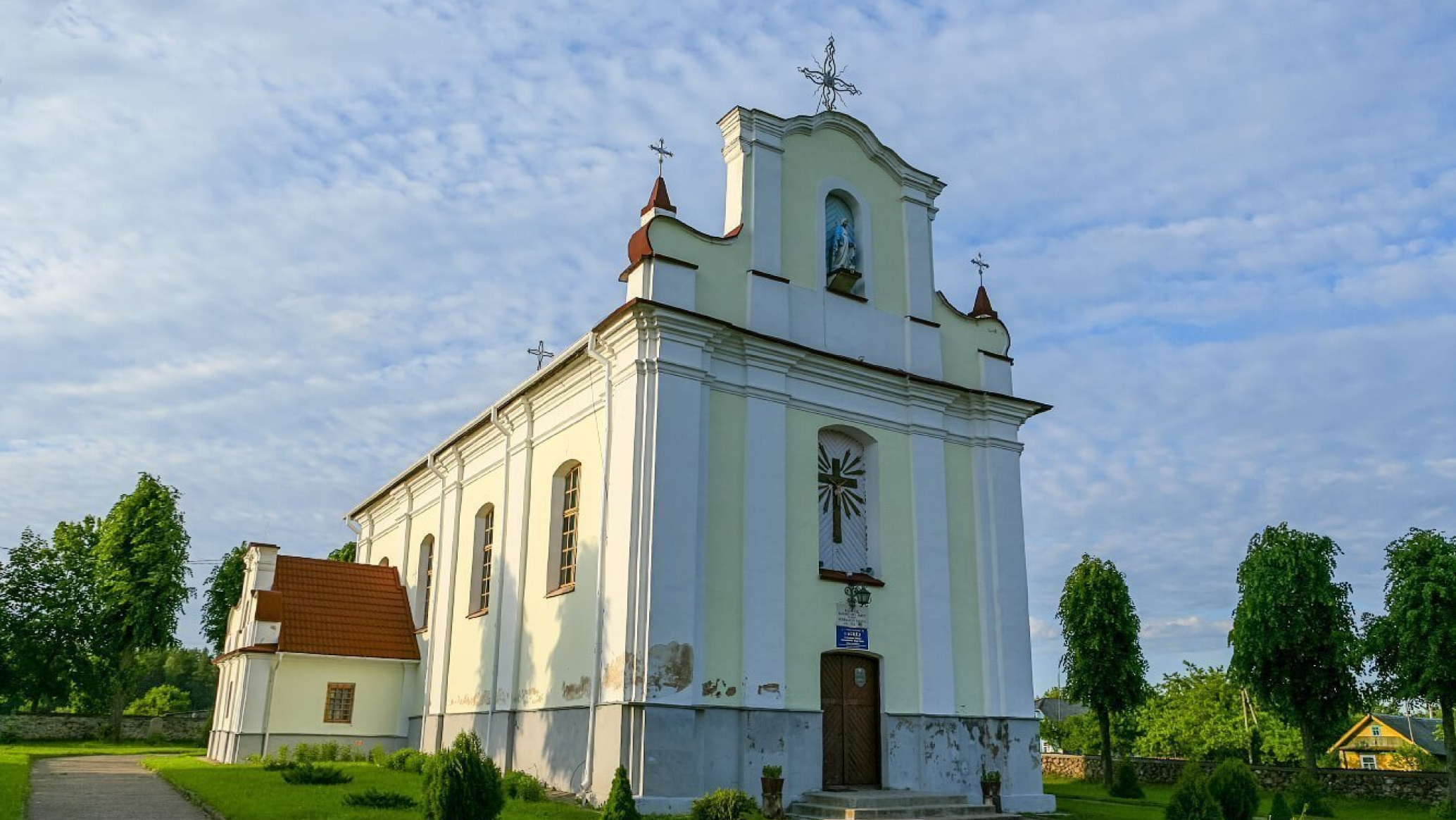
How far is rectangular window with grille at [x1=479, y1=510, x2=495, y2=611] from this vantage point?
74.0 ft

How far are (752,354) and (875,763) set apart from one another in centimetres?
698

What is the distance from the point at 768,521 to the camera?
16922 mm

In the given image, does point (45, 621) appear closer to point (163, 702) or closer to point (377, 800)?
point (163, 702)

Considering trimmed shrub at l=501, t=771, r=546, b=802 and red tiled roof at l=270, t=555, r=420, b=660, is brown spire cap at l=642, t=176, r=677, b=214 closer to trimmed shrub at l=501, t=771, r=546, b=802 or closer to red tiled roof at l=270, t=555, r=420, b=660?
trimmed shrub at l=501, t=771, r=546, b=802

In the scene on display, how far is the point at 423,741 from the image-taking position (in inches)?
918

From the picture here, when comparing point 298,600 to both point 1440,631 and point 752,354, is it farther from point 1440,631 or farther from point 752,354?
point 1440,631

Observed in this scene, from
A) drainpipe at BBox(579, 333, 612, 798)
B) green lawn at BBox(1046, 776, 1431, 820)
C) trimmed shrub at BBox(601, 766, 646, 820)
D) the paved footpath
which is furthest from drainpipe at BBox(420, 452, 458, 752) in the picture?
green lawn at BBox(1046, 776, 1431, 820)

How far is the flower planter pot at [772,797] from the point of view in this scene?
1485cm

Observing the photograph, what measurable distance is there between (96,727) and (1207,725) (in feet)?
149

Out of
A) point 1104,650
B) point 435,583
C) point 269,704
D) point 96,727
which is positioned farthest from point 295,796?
point 96,727

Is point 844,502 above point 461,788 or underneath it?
above

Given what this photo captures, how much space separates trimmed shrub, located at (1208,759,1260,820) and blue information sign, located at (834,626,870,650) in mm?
5661

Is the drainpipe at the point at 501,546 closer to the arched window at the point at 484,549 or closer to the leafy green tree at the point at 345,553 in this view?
the arched window at the point at 484,549

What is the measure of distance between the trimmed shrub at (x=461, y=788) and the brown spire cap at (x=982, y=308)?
1376 centimetres
